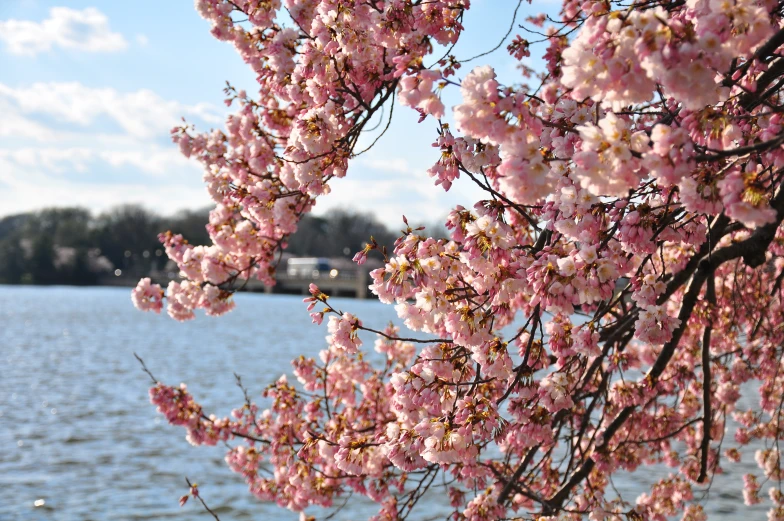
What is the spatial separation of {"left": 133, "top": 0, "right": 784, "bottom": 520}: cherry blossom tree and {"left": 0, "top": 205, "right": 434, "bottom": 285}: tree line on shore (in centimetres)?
9289

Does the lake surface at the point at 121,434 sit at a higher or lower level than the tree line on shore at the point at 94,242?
lower

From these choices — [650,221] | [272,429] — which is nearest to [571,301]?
[650,221]

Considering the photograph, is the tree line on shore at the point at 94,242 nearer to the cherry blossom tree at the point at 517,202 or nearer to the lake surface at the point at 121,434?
the lake surface at the point at 121,434

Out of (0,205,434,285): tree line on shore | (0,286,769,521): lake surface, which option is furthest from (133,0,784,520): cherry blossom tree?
(0,205,434,285): tree line on shore

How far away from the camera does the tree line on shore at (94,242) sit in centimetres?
10388

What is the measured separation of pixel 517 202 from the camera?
9.75 ft

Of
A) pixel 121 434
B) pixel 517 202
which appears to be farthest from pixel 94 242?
pixel 517 202

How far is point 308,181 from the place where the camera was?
4777 mm

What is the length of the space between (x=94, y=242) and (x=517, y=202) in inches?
4420

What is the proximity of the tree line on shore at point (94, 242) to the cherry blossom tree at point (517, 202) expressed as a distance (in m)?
92.9

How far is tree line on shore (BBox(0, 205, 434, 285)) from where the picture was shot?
10388 cm

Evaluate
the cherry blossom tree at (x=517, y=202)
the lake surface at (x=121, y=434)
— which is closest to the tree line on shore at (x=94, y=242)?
the lake surface at (x=121, y=434)

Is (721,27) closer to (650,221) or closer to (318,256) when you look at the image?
(650,221)

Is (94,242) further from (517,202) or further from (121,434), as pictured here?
(517,202)
